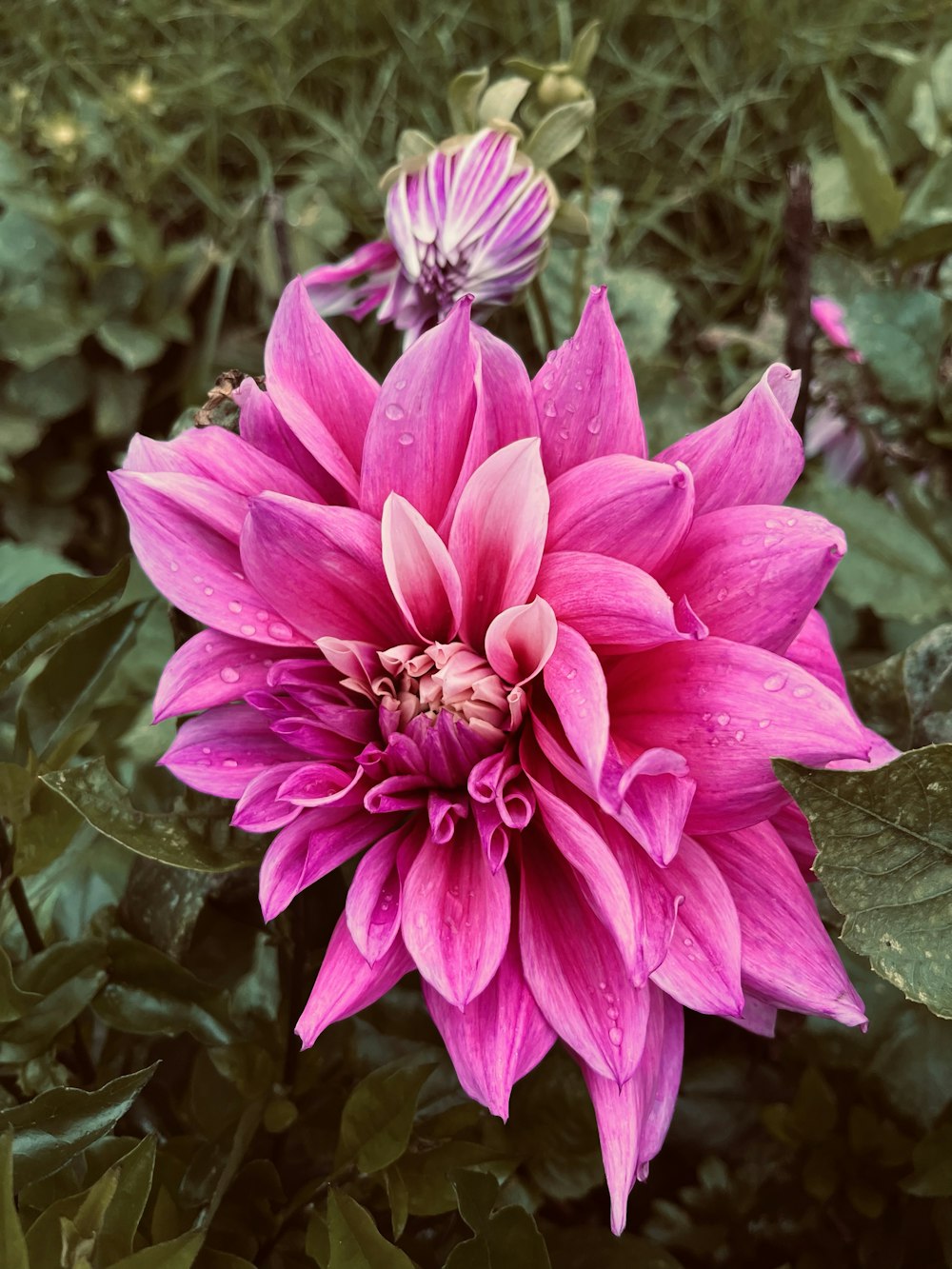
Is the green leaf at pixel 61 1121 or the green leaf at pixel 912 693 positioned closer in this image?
the green leaf at pixel 61 1121

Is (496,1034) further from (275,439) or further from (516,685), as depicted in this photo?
(275,439)

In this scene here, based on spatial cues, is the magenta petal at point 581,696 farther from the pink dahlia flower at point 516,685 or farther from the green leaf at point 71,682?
the green leaf at point 71,682

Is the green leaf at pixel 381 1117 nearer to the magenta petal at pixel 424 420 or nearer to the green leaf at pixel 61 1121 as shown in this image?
the green leaf at pixel 61 1121

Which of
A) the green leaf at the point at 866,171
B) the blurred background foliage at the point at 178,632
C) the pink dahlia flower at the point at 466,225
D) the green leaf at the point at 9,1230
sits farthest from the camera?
the green leaf at the point at 866,171

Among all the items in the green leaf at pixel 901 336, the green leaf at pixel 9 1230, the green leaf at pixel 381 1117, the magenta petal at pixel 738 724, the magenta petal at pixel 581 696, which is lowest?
the green leaf at pixel 901 336

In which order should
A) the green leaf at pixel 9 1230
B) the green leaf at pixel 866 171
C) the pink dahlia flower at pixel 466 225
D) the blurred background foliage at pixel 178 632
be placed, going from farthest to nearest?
the green leaf at pixel 866 171
the pink dahlia flower at pixel 466 225
the blurred background foliage at pixel 178 632
the green leaf at pixel 9 1230

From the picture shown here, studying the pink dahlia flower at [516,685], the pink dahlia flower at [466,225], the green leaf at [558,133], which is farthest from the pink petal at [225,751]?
the green leaf at [558,133]

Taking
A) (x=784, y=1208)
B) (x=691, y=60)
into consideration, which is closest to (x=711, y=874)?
(x=784, y=1208)

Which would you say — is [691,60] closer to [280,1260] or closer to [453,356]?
[453,356]

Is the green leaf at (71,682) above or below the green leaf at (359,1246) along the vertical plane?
above

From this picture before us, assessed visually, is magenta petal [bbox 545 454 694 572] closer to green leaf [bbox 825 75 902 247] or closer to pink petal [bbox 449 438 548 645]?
pink petal [bbox 449 438 548 645]
